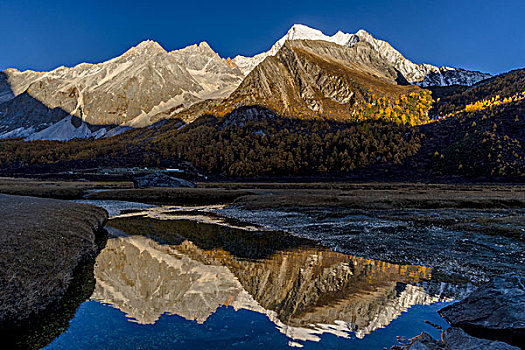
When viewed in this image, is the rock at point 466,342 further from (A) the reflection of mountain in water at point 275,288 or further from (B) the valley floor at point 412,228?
(B) the valley floor at point 412,228

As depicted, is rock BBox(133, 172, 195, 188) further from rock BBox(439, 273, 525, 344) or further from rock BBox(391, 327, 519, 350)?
rock BBox(391, 327, 519, 350)

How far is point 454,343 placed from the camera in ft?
32.4

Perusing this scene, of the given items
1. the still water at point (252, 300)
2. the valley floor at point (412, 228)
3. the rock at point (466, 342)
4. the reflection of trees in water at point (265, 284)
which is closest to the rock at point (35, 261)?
the still water at point (252, 300)

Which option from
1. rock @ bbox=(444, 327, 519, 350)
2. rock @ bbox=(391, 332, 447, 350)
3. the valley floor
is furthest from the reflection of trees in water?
the valley floor

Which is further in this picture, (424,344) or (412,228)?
(412,228)

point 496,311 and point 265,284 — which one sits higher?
point 496,311

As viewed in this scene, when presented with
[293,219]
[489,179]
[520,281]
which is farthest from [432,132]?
[520,281]

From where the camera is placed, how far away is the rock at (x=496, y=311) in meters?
10.0

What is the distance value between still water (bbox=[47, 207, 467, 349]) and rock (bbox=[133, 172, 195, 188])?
70.9 meters

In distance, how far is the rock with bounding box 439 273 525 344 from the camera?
10.0 meters

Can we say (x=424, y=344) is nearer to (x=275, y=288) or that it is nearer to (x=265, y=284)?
(x=275, y=288)

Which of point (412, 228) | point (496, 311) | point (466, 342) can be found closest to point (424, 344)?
point (466, 342)

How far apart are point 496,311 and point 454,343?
2.43 m

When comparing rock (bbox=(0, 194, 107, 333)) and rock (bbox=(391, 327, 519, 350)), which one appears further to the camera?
rock (bbox=(0, 194, 107, 333))
